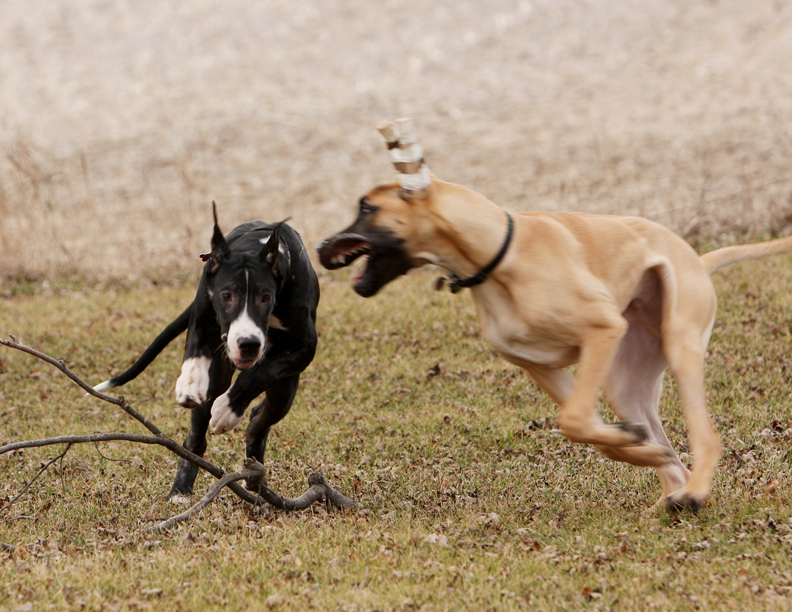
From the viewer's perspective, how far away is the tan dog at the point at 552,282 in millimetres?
4250

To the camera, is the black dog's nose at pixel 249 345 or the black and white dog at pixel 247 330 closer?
the black dog's nose at pixel 249 345

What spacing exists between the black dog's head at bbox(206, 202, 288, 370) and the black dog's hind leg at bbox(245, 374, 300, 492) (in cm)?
64

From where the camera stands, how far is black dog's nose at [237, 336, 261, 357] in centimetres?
450

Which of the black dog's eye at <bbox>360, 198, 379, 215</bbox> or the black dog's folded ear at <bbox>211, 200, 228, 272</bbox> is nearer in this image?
the black dog's eye at <bbox>360, 198, 379, 215</bbox>

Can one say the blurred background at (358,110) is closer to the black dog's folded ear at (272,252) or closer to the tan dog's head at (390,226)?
the black dog's folded ear at (272,252)

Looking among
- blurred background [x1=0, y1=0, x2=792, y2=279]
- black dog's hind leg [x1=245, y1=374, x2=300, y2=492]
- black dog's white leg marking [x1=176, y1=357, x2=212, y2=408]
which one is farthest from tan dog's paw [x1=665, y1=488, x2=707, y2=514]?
blurred background [x1=0, y1=0, x2=792, y2=279]

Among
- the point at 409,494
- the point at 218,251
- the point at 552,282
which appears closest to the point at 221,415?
the point at 218,251

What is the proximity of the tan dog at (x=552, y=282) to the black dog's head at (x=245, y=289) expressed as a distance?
0.53 meters

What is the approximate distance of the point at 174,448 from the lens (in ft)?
15.1

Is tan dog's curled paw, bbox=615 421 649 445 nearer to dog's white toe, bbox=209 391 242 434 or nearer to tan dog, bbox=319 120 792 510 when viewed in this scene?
tan dog, bbox=319 120 792 510

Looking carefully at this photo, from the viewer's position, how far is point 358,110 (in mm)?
24891

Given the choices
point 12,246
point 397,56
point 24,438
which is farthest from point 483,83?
point 24,438

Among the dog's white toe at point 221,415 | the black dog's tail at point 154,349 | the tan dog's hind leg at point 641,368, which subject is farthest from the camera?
the black dog's tail at point 154,349

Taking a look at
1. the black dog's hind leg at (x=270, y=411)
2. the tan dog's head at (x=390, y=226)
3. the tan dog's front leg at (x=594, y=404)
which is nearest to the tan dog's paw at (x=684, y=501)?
the tan dog's front leg at (x=594, y=404)
